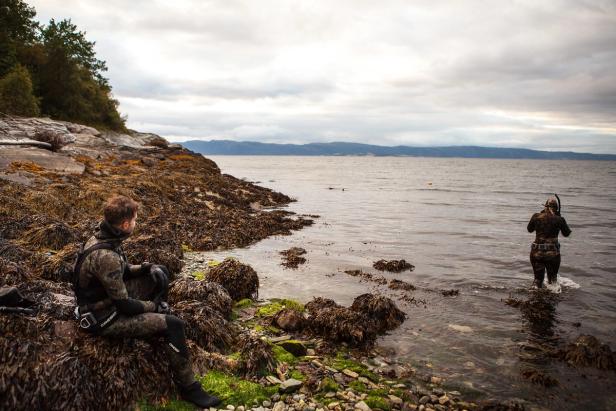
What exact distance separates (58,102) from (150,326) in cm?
5690

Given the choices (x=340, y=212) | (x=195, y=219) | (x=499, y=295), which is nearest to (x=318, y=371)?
(x=499, y=295)

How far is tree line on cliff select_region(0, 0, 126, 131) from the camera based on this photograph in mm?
37688

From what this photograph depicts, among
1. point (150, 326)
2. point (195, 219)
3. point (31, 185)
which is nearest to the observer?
point (150, 326)

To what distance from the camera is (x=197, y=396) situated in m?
5.40

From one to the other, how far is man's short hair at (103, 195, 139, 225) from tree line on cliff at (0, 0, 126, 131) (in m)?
40.8

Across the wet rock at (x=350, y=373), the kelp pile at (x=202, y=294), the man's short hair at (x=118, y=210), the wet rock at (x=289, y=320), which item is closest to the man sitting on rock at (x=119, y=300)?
the man's short hair at (x=118, y=210)

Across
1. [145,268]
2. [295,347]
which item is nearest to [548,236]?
[295,347]

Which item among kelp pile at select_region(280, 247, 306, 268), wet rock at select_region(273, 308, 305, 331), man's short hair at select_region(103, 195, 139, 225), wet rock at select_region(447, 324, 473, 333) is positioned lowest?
wet rock at select_region(447, 324, 473, 333)

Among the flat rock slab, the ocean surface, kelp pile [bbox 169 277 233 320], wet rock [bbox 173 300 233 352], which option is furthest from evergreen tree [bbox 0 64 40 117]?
wet rock [bbox 173 300 233 352]

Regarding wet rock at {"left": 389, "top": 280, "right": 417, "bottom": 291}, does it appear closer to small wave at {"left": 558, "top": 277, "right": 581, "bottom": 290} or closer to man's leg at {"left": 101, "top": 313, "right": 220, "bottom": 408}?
small wave at {"left": 558, "top": 277, "right": 581, "bottom": 290}

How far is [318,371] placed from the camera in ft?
23.2

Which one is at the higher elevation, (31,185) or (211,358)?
(31,185)

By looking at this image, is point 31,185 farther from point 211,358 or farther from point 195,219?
point 211,358

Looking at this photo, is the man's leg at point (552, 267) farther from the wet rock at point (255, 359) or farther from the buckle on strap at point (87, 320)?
the buckle on strap at point (87, 320)
